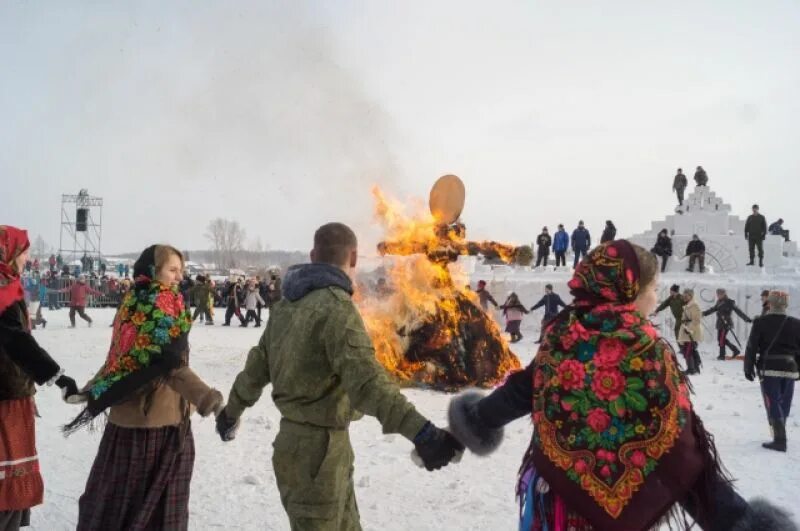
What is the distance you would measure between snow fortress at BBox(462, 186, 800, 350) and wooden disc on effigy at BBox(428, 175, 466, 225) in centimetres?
1058

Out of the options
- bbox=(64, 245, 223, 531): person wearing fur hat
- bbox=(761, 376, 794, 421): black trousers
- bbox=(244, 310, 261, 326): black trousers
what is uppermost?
bbox=(64, 245, 223, 531): person wearing fur hat

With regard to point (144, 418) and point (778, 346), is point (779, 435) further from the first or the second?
point (144, 418)

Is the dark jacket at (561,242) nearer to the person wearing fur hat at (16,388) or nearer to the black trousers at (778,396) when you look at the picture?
the black trousers at (778,396)

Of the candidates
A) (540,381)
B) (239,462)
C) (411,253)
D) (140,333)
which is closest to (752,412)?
(411,253)

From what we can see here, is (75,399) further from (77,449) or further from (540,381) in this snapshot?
Result: (77,449)

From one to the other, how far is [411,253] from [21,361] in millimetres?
7323

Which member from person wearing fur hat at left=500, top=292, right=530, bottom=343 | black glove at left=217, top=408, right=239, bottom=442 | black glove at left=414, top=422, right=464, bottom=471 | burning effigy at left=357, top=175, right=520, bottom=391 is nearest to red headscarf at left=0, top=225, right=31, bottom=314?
black glove at left=217, top=408, right=239, bottom=442

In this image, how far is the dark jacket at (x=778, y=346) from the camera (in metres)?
6.89

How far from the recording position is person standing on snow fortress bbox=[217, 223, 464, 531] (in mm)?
2584

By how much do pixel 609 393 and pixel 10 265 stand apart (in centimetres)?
337

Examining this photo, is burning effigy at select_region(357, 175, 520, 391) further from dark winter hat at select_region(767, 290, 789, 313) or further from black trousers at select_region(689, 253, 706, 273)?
black trousers at select_region(689, 253, 706, 273)

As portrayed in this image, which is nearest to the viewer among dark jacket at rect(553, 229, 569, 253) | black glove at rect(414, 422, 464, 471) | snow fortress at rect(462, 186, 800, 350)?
black glove at rect(414, 422, 464, 471)

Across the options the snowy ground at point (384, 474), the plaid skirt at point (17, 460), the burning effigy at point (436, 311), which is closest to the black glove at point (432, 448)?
the snowy ground at point (384, 474)

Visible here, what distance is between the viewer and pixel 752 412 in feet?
28.9
